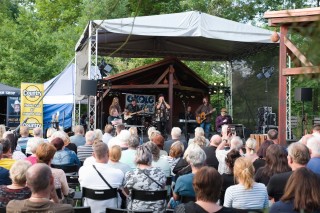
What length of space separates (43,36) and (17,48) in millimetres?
1423

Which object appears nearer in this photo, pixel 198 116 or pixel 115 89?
pixel 198 116

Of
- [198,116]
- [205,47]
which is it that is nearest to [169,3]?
[205,47]

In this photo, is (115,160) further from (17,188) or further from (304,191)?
(304,191)

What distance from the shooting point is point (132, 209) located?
480 cm

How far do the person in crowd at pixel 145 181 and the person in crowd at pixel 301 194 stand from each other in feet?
5.65

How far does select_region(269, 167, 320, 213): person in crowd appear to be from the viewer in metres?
3.08

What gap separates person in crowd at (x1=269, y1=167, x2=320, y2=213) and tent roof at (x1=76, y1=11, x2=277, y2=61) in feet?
24.6

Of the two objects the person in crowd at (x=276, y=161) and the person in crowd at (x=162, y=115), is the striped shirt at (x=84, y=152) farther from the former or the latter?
the person in crowd at (x=162, y=115)

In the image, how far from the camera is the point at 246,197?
4320 millimetres

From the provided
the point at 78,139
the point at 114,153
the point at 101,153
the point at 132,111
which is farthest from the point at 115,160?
the point at 132,111

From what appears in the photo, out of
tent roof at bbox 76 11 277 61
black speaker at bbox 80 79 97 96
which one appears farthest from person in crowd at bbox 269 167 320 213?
black speaker at bbox 80 79 97 96

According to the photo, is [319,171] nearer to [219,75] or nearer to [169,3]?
[169,3]

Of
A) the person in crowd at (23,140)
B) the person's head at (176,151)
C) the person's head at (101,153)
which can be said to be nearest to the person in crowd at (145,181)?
the person's head at (101,153)

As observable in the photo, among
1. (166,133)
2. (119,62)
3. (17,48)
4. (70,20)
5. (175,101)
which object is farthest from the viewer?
(70,20)
